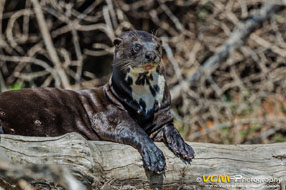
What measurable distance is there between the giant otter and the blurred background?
2496 mm

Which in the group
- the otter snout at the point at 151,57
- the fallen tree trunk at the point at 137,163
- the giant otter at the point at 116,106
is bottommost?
the fallen tree trunk at the point at 137,163

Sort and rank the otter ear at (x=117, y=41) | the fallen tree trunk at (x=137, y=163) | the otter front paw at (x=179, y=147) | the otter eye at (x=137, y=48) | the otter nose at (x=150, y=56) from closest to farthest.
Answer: the fallen tree trunk at (x=137, y=163)
the otter front paw at (x=179, y=147)
the otter nose at (x=150, y=56)
the otter eye at (x=137, y=48)
the otter ear at (x=117, y=41)

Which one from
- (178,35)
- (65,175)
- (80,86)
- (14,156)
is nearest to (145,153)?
(14,156)

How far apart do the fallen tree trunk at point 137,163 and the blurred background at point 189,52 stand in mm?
2727

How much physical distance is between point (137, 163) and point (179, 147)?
325 millimetres

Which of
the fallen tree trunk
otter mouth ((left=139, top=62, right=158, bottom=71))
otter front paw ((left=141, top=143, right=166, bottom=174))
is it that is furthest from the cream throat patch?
otter front paw ((left=141, top=143, right=166, bottom=174))

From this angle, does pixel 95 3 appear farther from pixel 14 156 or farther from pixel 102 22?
pixel 14 156

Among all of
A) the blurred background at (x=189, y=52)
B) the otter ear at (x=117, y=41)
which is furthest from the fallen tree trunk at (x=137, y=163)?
the blurred background at (x=189, y=52)

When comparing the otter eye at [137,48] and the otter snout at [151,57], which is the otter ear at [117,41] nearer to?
the otter eye at [137,48]

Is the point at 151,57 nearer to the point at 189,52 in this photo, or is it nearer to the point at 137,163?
the point at 137,163

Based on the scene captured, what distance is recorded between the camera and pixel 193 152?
2.96 m

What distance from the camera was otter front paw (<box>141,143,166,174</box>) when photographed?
2773 mm

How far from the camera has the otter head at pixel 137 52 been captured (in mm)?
3143

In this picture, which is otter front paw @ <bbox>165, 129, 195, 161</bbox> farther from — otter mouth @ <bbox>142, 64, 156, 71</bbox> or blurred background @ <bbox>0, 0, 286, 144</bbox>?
blurred background @ <bbox>0, 0, 286, 144</bbox>
